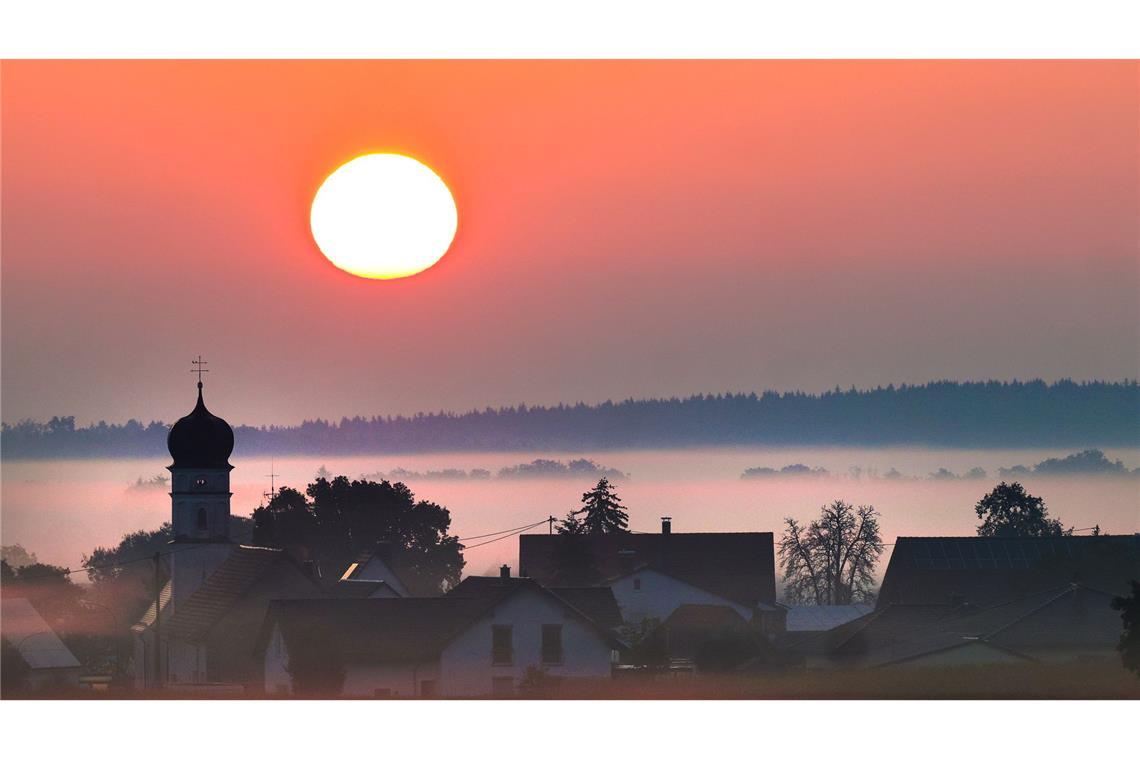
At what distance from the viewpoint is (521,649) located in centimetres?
6038

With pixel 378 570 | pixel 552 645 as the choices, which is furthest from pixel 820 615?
pixel 552 645

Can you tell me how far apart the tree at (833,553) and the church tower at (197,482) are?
28915mm

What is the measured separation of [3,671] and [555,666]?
19609 millimetres

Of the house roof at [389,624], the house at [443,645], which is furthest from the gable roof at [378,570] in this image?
the house at [443,645]

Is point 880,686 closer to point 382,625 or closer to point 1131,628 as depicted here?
point 1131,628

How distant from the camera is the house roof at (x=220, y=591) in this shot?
247 ft

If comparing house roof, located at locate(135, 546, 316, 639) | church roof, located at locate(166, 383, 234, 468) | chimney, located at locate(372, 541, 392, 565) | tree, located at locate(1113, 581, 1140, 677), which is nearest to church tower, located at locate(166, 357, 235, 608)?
church roof, located at locate(166, 383, 234, 468)

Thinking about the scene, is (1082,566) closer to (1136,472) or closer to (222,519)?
(1136,472)

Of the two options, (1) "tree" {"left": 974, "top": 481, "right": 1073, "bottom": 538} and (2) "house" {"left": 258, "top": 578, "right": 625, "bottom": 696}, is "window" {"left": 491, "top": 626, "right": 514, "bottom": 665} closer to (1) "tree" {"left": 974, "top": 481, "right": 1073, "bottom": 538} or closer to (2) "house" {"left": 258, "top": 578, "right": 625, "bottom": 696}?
(2) "house" {"left": 258, "top": 578, "right": 625, "bottom": 696}

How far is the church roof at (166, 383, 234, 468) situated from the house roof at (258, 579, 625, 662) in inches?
848

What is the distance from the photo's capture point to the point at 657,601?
85.3 metres

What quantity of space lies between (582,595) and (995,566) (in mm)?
30952

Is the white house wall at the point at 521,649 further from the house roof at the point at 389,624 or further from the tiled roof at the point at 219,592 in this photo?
the tiled roof at the point at 219,592

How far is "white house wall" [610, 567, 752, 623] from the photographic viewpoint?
83.9 metres
